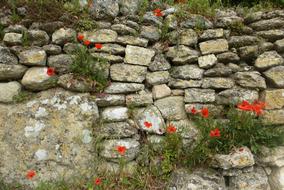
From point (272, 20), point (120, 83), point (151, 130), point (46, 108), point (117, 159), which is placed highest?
point (272, 20)

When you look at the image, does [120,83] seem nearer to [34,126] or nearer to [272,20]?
[34,126]

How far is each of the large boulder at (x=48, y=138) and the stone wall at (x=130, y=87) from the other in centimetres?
1

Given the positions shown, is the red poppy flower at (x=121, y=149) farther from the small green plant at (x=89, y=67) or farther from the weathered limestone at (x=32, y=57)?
the weathered limestone at (x=32, y=57)

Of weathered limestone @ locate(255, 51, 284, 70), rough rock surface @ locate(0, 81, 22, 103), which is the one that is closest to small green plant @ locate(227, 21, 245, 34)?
weathered limestone @ locate(255, 51, 284, 70)

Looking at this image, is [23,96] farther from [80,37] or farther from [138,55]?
[138,55]

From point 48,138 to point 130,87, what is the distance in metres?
1.18

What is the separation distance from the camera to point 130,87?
12.7 feet

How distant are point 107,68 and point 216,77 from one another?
1429mm

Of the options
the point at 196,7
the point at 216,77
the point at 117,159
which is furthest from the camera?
the point at 196,7

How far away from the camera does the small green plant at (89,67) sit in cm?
380

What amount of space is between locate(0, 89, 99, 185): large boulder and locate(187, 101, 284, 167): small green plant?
132 cm

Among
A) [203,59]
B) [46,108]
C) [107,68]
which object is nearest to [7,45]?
[46,108]

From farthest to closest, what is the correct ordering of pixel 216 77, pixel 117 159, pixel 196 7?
pixel 196 7 → pixel 216 77 → pixel 117 159

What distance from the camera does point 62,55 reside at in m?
3.88
